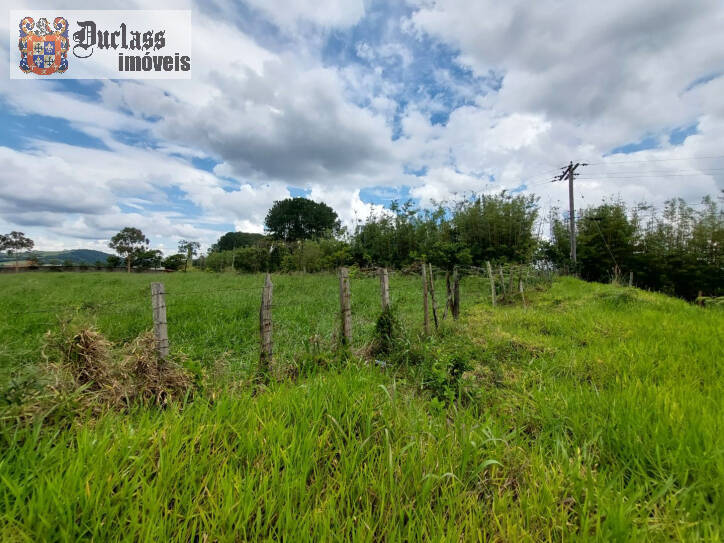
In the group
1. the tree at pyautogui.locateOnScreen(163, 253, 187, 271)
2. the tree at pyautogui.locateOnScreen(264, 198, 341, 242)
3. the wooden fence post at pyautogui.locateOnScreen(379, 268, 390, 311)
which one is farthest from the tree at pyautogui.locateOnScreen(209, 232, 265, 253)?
the wooden fence post at pyautogui.locateOnScreen(379, 268, 390, 311)

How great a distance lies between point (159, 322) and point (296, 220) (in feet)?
125

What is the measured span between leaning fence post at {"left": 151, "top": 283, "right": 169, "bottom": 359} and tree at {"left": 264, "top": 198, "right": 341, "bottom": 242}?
36347 mm

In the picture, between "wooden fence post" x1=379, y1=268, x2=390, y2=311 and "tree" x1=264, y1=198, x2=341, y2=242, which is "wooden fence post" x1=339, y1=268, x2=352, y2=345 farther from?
"tree" x1=264, y1=198, x2=341, y2=242

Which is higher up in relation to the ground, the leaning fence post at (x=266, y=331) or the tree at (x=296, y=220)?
the tree at (x=296, y=220)

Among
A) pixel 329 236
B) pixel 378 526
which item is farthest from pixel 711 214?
pixel 378 526

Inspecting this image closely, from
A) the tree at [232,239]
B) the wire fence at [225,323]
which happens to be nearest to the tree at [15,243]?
→ the tree at [232,239]

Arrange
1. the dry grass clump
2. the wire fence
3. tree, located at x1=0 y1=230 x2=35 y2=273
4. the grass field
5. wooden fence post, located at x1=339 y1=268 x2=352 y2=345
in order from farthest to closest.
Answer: tree, located at x1=0 y1=230 x2=35 y2=273, the wire fence, wooden fence post, located at x1=339 y1=268 x2=352 y2=345, the dry grass clump, the grass field

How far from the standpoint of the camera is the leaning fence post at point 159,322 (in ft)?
7.81

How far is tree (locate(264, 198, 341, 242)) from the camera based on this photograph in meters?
38.7

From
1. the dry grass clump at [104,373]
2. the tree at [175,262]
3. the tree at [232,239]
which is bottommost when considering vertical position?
the dry grass clump at [104,373]

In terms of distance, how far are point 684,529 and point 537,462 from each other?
520mm

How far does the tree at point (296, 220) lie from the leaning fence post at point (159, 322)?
36.3 metres

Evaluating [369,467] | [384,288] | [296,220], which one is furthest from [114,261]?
[369,467]

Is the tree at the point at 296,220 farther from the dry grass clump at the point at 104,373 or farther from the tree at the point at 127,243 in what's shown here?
the dry grass clump at the point at 104,373
